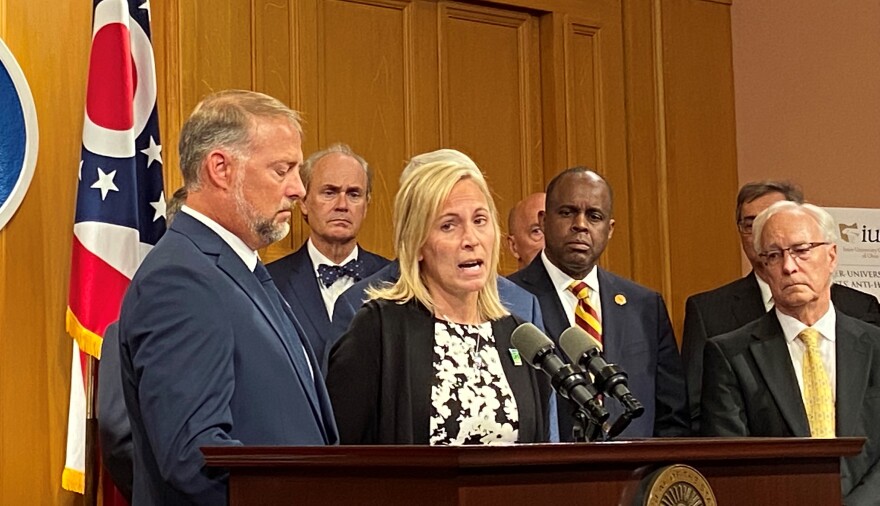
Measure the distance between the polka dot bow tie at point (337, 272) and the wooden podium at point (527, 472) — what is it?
242 centimetres

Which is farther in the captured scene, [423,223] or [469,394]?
[423,223]

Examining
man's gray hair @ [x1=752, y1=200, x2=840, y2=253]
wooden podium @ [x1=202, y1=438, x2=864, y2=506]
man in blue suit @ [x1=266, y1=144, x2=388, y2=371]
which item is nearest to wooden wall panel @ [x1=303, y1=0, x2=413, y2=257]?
man in blue suit @ [x1=266, y1=144, x2=388, y2=371]

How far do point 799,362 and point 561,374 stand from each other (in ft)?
5.97

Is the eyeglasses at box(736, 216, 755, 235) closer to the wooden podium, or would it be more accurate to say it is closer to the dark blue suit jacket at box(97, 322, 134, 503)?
the dark blue suit jacket at box(97, 322, 134, 503)

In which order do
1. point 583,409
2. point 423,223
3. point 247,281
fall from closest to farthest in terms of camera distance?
1. point 583,409
2. point 247,281
3. point 423,223

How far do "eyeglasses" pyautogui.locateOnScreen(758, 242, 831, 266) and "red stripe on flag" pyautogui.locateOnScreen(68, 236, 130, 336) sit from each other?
2154mm

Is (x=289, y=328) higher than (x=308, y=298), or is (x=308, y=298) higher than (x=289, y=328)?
(x=308, y=298)

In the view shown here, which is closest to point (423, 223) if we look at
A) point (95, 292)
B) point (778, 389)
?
point (778, 389)

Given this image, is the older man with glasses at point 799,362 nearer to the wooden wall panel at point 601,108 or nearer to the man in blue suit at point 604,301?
the man in blue suit at point 604,301

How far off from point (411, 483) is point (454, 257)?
114cm

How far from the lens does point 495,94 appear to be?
6.36 meters

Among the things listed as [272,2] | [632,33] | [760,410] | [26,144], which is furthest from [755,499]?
[632,33]

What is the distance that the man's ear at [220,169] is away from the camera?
8.84 ft

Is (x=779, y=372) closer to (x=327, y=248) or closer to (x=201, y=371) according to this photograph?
(x=327, y=248)
